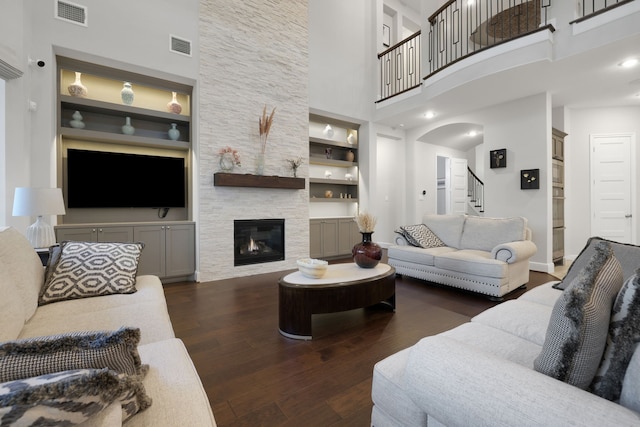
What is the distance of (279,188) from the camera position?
192 inches

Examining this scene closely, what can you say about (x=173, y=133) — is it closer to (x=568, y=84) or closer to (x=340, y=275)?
(x=340, y=275)

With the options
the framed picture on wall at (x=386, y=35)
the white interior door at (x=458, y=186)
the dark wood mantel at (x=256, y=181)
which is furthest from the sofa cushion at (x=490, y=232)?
the framed picture on wall at (x=386, y=35)

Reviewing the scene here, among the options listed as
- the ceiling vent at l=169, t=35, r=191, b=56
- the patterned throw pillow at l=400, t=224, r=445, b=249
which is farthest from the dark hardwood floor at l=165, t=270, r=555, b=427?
the ceiling vent at l=169, t=35, r=191, b=56

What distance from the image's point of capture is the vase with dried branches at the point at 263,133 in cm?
462

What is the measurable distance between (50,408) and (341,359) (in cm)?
182

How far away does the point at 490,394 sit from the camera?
2.56 feet

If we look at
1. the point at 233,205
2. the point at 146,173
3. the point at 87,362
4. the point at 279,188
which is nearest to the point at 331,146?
the point at 279,188

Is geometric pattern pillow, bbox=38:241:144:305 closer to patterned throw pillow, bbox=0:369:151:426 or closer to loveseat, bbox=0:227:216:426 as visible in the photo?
loveseat, bbox=0:227:216:426

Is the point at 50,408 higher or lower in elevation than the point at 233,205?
lower

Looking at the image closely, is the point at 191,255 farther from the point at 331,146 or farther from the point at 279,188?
the point at 331,146

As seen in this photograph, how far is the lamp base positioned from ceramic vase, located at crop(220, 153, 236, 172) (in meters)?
2.12

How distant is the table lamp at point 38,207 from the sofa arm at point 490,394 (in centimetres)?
311

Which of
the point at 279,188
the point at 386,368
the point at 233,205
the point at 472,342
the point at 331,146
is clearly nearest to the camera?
the point at 386,368

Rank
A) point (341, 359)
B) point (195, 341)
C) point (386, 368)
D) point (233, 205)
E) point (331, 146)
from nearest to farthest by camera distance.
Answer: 1. point (386, 368)
2. point (341, 359)
3. point (195, 341)
4. point (233, 205)
5. point (331, 146)
